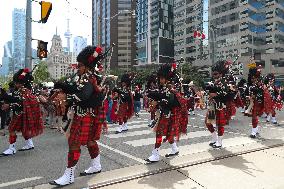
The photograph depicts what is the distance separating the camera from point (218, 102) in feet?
26.4

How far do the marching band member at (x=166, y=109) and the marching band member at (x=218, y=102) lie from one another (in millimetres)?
1447

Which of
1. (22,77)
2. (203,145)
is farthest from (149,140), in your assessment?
(22,77)

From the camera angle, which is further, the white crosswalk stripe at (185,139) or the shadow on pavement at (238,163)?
the white crosswalk stripe at (185,139)

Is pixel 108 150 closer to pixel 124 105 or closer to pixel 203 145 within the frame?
pixel 203 145

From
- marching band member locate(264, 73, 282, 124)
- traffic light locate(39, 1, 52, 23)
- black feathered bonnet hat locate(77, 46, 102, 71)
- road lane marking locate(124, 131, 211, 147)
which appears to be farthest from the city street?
traffic light locate(39, 1, 52, 23)

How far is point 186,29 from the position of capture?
91500 mm

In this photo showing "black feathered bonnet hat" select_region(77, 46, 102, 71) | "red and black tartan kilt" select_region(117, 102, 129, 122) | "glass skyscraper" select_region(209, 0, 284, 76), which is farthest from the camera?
"glass skyscraper" select_region(209, 0, 284, 76)

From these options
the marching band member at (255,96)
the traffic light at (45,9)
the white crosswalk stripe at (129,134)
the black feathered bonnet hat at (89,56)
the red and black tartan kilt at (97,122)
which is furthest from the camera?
the traffic light at (45,9)

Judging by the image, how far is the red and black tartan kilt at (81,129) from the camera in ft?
17.6

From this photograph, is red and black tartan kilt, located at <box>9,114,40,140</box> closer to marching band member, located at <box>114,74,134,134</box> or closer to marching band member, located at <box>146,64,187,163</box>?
marching band member, located at <box>146,64,187,163</box>

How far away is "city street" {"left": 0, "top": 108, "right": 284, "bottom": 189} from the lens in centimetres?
591

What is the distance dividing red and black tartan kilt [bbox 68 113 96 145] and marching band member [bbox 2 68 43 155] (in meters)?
2.54

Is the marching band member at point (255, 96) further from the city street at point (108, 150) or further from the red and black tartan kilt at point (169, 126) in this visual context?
the red and black tartan kilt at point (169, 126)

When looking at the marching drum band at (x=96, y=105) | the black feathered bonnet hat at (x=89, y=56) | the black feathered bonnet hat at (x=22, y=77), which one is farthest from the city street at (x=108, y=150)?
the black feathered bonnet hat at (x=89, y=56)
